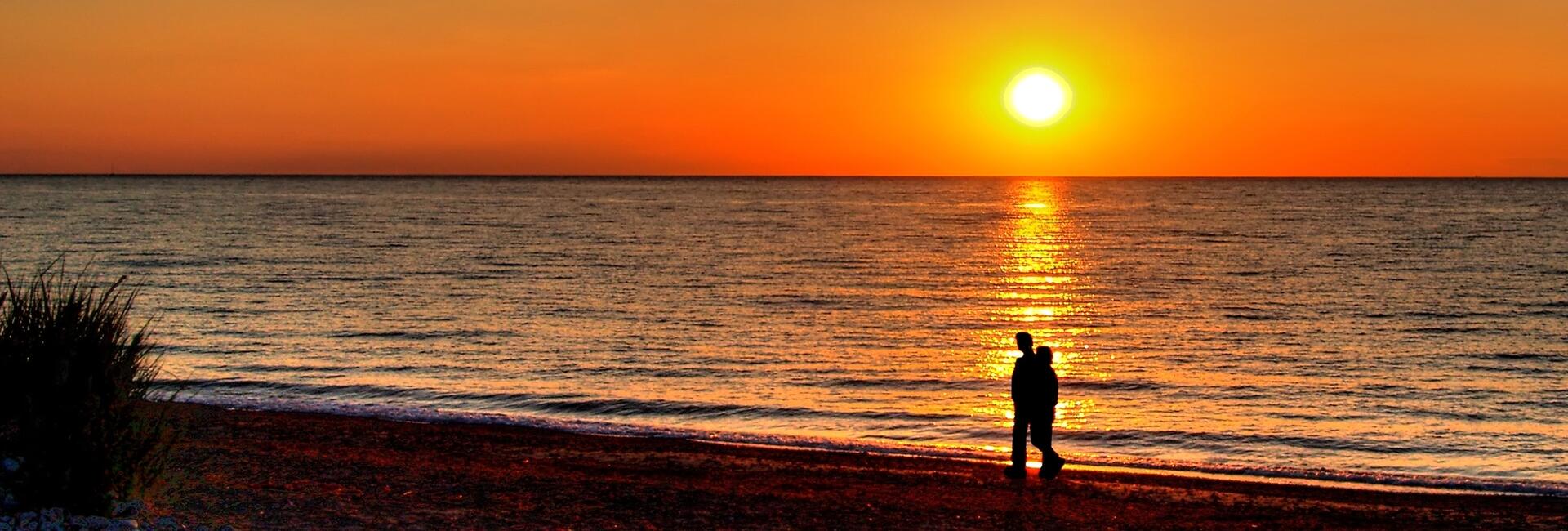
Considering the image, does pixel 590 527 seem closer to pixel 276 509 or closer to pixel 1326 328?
pixel 276 509

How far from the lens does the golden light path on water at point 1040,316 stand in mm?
21609

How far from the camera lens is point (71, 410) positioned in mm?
9430

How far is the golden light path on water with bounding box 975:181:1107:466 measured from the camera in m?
21.6

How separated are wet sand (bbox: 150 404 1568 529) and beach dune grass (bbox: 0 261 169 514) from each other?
2.30ft

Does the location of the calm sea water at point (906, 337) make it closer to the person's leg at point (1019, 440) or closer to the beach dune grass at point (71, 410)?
the person's leg at point (1019, 440)

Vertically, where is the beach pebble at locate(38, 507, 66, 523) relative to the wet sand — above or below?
above

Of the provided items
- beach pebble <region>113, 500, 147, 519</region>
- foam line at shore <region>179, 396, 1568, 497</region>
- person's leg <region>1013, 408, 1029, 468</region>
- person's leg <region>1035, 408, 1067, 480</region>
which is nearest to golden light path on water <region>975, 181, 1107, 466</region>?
foam line at shore <region>179, 396, 1568, 497</region>

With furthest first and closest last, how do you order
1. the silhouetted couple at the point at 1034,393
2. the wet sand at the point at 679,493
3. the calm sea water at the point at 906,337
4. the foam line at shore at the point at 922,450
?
the calm sea water at the point at 906,337 < the foam line at shore at the point at 922,450 < the silhouetted couple at the point at 1034,393 < the wet sand at the point at 679,493

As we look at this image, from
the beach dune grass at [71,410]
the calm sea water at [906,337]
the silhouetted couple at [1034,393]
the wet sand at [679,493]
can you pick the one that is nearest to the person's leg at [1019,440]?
the silhouetted couple at [1034,393]

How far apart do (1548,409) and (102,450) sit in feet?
71.2

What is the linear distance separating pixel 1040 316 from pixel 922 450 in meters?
22.1

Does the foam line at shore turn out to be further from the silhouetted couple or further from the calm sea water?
the silhouetted couple

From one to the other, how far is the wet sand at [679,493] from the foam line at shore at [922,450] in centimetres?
85

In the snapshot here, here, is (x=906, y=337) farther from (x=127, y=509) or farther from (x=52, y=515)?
(x=52, y=515)
